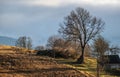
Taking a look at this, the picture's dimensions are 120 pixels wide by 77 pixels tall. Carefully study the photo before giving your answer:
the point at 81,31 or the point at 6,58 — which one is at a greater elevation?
the point at 81,31

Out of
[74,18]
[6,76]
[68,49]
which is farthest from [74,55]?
[6,76]

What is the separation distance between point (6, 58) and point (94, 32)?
1719 inches

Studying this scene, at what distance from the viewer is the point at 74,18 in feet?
329

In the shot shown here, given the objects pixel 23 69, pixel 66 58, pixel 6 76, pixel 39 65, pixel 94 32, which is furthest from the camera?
pixel 94 32

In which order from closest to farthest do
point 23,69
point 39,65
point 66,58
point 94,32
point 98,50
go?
point 23,69 < point 39,65 < point 98,50 < point 66,58 < point 94,32

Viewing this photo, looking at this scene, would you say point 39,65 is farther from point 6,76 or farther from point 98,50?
point 98,50

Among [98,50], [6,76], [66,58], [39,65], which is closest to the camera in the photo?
[6,76]

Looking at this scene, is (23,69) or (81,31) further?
(81,31)

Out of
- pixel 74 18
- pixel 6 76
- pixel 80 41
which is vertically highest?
pixel 74 18

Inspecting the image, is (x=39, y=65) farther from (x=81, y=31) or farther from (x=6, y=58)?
(x=81, y=31)

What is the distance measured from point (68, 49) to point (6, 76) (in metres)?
44.2

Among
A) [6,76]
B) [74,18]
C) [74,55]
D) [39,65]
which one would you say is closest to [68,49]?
[74,55]

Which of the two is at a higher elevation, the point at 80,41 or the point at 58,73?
the point at 80,41

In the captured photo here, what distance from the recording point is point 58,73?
60.0 meters
